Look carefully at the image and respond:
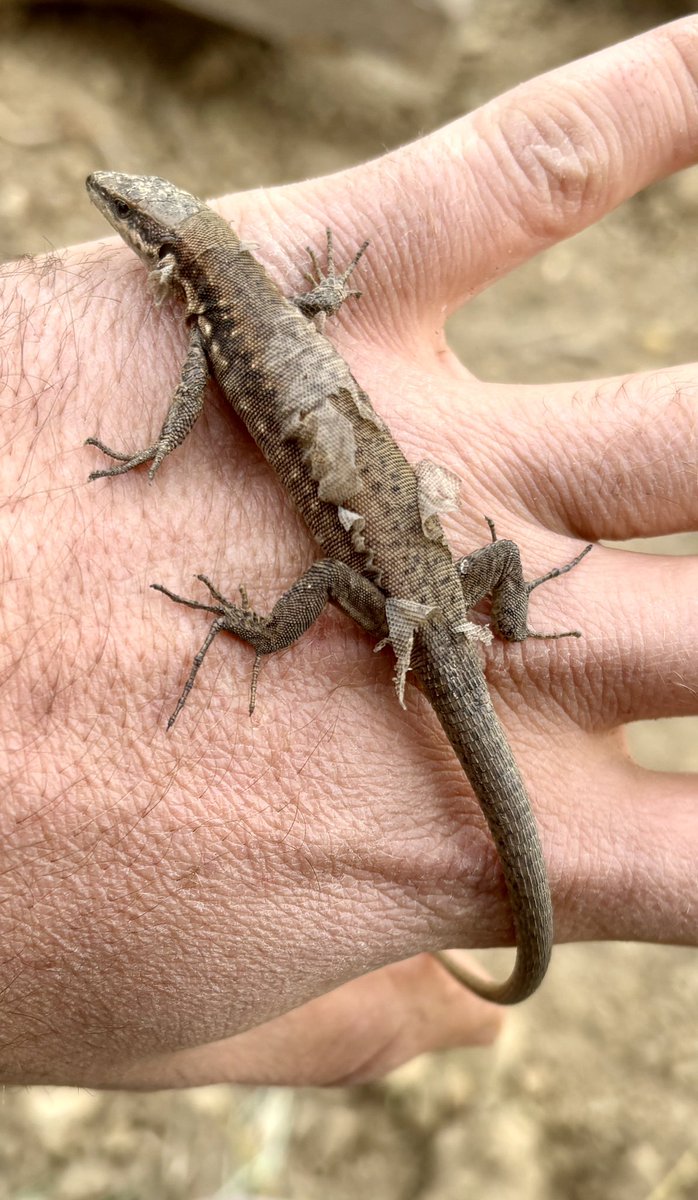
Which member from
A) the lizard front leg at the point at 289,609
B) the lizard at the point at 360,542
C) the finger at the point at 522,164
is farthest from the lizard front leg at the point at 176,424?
the finger at the point at 522,164

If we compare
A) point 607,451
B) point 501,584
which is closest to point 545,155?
point 607,451

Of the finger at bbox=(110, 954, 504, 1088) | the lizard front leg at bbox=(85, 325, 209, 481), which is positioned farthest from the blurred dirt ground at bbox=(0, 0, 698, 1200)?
the lizard front leg at bbox=(85, 325, 209, 481)

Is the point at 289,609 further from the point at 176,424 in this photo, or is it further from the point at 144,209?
the point at 144,209

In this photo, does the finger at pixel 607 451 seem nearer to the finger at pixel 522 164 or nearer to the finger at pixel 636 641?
the finger at pixel 636 641

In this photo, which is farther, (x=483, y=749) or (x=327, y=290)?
(x=327, y=290)

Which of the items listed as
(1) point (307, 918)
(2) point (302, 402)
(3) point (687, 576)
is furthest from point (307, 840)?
(3) point (687, 576)

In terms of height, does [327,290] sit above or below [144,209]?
below
